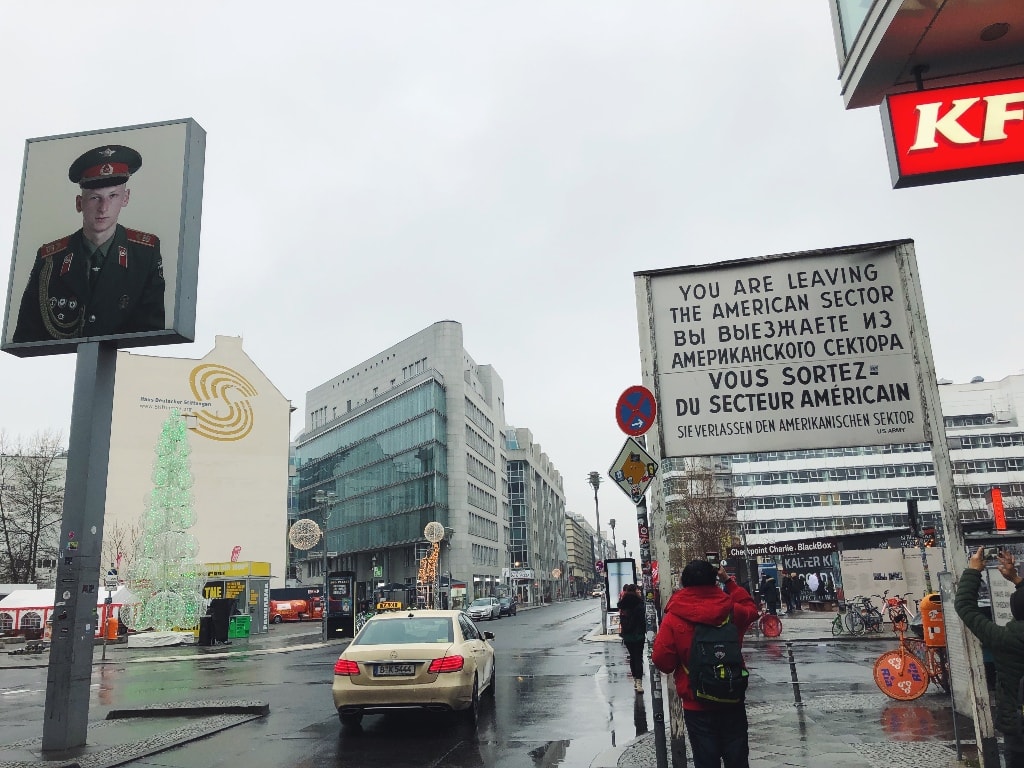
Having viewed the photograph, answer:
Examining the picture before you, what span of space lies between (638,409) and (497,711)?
646cm

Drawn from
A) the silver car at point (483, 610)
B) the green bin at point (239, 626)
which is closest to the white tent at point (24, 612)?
the green bin at point (239, 626)

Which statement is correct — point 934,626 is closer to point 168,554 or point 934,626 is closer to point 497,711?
point 497,711

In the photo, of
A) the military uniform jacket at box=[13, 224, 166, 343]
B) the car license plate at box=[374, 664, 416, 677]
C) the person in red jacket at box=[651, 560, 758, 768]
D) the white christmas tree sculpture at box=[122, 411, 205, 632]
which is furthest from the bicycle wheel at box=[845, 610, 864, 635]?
the white christmas tree sculpture at box=[122, 411, 205, 632]

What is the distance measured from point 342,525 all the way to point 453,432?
20.0 metres

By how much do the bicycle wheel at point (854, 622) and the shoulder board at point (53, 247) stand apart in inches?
913

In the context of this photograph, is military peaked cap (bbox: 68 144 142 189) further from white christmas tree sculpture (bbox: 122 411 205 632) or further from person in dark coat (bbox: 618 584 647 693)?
white christmas tree sculpture (bbox: 122 411 205 632)

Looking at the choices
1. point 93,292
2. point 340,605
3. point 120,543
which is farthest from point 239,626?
point 93,292

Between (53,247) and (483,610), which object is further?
(483,610)

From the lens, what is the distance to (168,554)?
3569cm

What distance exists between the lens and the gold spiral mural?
2869 inches

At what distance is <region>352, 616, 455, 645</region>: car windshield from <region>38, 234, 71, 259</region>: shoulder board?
6.99m

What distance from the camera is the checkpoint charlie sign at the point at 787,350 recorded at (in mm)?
7359

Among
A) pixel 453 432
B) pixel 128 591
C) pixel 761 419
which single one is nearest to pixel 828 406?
pixel 761 419

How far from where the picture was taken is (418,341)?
311 ft
